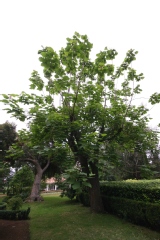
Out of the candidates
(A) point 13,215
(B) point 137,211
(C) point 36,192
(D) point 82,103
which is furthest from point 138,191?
(C) point 36,192

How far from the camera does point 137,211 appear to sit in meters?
6.11

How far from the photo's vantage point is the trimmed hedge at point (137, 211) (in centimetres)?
540

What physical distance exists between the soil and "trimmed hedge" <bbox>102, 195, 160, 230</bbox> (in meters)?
3.91

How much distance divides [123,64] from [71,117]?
3656 millimetres

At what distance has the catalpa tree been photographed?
17.2 feet

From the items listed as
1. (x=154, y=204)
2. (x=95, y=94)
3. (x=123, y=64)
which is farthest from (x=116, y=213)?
(x=123, y=64)

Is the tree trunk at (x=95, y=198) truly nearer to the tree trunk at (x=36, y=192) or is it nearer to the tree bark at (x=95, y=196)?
the tree bark at (x=95, y=196)

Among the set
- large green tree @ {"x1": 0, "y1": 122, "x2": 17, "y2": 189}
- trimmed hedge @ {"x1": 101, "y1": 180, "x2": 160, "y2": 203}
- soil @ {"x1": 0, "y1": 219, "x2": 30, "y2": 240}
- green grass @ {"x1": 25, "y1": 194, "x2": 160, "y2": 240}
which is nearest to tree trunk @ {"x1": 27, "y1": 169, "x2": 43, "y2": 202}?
large green tree @ {"x1": 0, "y1": 122, "x2": 17, "y2": 189}

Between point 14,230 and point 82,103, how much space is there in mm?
5888

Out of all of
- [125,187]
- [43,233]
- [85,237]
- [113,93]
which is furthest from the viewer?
[113,93]

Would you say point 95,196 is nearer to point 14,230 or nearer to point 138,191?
point 138,191

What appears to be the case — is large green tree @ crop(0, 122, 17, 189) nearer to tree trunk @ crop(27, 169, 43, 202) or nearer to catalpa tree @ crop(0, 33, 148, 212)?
tree trunk @ crop(27, 169, 43, 202)

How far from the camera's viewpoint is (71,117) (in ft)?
21.3

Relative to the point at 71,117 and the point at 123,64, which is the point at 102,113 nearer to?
the point at 71,117
